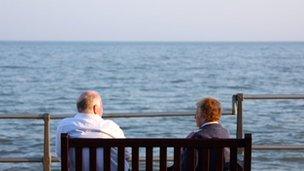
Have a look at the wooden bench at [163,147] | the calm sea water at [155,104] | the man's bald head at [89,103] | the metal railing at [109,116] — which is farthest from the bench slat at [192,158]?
the calm sea water at [155,104]

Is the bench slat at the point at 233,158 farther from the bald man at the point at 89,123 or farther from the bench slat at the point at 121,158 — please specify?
the bald man at the point at 89,123

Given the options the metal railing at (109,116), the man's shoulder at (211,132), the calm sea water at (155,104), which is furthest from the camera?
the calm sea water at (155,104)

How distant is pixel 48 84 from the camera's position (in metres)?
36.0

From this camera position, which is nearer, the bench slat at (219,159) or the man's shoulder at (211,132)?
the bench slat at (219,159)

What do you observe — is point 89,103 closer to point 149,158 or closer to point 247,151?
point 149,158

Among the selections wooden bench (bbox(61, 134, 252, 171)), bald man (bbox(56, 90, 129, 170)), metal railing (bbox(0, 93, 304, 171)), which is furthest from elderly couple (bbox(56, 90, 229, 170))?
metal railing (bbox(0, 93, 304, 171))

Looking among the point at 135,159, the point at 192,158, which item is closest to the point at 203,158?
the point at 192,158

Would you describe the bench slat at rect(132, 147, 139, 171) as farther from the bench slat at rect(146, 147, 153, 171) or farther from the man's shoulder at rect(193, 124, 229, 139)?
the man's shoulder at rect(193, 124, 229, 139)

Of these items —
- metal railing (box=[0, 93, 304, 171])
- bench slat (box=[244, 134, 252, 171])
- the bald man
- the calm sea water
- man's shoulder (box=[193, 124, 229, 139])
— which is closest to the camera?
bench slat (box=[244, 134, 252, 171])

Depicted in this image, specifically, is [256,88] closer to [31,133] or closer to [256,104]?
[256,104]

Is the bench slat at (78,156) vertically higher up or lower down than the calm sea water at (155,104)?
higher up

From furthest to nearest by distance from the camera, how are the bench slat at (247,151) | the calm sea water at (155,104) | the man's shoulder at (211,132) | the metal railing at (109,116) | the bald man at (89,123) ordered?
the calm sea water at (155,104) < the metal railing at (109,116) < the bald man at (89,123) < the man's shoulder at (211,132) < the bench slat at (247,151)

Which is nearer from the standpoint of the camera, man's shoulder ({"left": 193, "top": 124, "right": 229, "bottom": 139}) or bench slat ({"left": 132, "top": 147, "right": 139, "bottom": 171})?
bench slat ({"left": 132, "top": 147, "right": 139, "bottom": 171})

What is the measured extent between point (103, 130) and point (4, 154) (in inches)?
342
